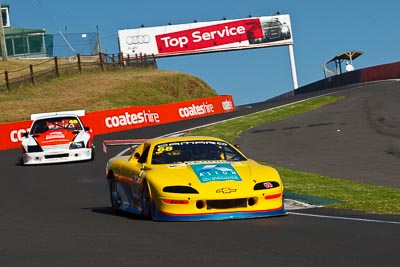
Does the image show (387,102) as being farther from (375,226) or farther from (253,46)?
(253,46)

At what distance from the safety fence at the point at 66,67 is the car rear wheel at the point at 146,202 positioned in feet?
148

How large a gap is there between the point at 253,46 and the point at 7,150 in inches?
2561

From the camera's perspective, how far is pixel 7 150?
3403cm

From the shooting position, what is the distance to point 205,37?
97438mm

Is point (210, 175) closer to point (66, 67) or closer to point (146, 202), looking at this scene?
point (146, 202)

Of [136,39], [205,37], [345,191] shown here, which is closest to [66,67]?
[136,39]

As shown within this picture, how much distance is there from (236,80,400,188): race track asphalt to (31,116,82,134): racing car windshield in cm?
477

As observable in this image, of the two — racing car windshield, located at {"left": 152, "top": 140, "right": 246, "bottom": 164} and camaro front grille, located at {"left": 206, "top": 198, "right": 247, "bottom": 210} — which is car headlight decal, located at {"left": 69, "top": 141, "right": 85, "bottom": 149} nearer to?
racing car windshield, located at {"left": 152, "top": 140, "right": 246, "bottom": 164}

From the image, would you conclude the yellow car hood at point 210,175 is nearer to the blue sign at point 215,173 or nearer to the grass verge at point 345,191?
the blue sign at point 215,173

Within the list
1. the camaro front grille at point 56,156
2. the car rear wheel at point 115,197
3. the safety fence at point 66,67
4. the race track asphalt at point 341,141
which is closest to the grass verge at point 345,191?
the race track asphalt at point 341,141

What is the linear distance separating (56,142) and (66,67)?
39.0 metres

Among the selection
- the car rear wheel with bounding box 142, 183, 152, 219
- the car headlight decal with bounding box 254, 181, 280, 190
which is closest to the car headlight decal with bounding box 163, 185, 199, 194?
the car rear wheel with bounding box 142, 183, 152, 219

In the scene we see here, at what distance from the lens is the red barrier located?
118ft

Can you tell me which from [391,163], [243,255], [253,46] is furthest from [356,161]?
[253,46]
